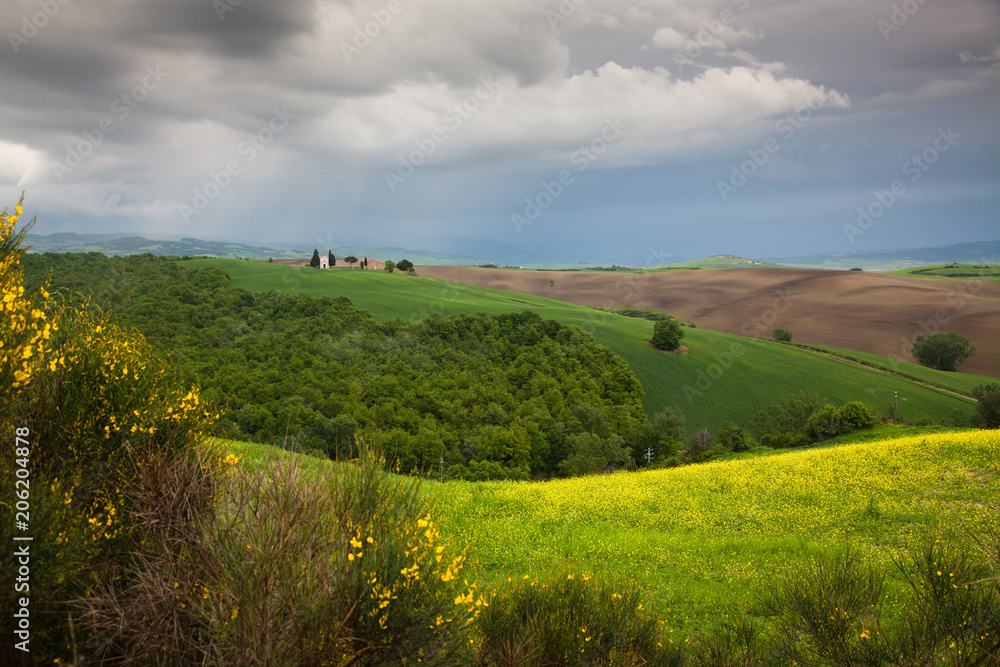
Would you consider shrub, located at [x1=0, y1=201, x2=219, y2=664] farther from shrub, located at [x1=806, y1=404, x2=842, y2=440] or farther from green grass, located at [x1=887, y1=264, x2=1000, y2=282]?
green grass, located at [x1=887, y1=264, x2=1000, y2=282]

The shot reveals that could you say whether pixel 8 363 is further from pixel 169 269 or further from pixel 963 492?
pixel 169 269

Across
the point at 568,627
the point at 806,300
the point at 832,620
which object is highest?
the point at 806,300

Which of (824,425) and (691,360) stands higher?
(691,360)

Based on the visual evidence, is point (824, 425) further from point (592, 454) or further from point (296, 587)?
point (296, 587)

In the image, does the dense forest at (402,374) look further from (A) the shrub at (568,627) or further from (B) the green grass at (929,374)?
(B) the green grass at (929,374)

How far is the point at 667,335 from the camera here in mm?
84125

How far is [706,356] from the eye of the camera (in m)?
82.6

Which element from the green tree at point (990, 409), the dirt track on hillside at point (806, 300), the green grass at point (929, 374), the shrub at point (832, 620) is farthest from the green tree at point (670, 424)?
the shrub at point (832, 620)

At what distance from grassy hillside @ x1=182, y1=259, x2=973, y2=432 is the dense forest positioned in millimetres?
5582

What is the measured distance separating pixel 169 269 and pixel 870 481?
347 ft

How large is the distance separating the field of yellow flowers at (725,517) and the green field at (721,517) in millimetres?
54

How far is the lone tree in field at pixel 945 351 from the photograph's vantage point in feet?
271

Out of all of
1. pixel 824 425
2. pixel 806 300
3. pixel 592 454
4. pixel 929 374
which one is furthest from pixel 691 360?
pixel 806 300

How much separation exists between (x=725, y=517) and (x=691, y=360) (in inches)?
2602
